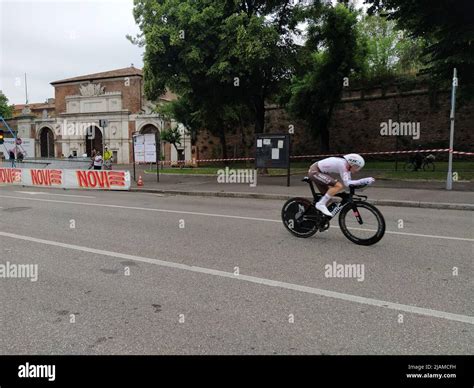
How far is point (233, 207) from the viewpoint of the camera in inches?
483

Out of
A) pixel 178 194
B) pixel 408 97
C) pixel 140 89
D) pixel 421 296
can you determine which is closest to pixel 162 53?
pixel 178 194

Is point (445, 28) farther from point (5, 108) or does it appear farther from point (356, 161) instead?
point (5, 108)

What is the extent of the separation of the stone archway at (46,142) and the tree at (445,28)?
50.5m

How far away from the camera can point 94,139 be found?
55.8m

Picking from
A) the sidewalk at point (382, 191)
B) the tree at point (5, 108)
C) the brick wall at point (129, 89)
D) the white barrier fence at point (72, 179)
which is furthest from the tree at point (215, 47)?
the tree at point (5, 108)

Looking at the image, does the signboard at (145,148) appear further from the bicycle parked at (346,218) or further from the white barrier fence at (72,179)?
the bicycle parked at (346,218)

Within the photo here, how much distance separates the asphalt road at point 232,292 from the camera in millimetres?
3607

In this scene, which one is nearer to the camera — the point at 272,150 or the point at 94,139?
the point at 272,150

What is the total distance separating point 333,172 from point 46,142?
193 ft

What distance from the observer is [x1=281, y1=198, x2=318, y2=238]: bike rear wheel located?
7738mm

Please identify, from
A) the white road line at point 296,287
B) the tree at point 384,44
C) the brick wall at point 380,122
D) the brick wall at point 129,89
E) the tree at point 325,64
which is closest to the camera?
the white road line at point 296,287

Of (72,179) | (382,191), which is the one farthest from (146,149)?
(382,191)

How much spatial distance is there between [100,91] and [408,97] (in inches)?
1458

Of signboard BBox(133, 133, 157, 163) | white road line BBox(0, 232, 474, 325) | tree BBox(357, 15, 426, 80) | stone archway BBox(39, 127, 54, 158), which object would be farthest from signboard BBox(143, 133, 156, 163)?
stone archway BBox(39, 127, 54, 158)
